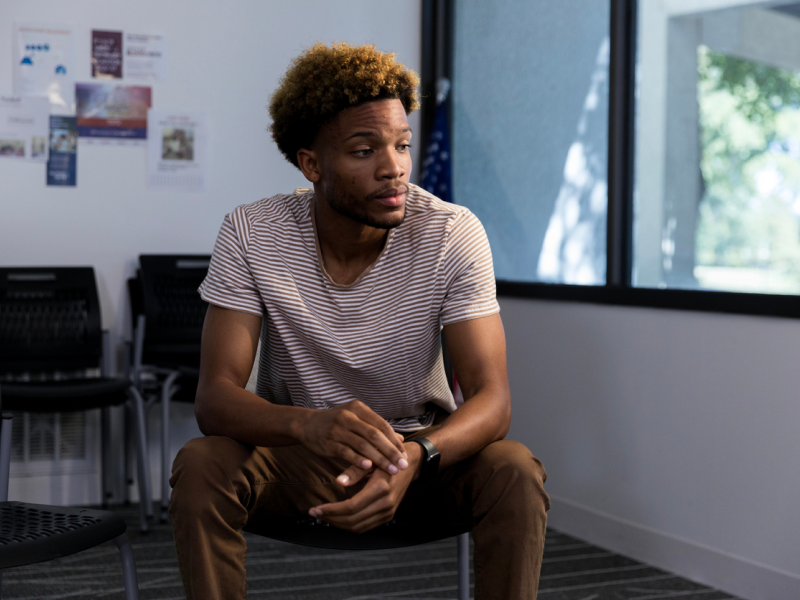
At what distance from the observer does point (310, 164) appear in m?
1.62

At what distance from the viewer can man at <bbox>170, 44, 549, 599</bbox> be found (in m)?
1.30

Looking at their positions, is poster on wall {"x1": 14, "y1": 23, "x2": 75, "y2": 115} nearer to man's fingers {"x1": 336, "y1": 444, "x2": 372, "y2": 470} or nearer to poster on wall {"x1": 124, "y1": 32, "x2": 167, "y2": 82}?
poster on wall {"x1": 124, "y1": 32, "x2": 167, "y2": 82}

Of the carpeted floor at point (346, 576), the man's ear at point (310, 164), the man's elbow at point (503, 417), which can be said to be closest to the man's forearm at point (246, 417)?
the man's elbow at point (503, 417)

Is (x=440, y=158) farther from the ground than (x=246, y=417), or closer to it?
farther from the ground

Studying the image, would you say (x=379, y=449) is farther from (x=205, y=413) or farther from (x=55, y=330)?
(x=55, y=330)

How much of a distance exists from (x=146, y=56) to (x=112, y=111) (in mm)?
258

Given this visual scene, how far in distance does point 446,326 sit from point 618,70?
159 cm

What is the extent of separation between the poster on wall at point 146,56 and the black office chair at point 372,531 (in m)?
2.41

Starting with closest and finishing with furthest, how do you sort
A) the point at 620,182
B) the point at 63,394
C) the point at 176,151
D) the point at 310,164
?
1. the point at 310,164
2. the point at 63,394
3. the point at 620,182
4. the point at 176,151

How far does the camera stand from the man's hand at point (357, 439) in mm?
1268

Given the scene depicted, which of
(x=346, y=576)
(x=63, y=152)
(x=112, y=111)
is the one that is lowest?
(x=346, y=576)

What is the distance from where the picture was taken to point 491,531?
1.30 meters

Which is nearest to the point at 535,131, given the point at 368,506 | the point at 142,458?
the point at 142,458

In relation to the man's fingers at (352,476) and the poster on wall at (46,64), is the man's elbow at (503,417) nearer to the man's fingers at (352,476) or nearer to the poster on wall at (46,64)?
the man's fingers at (352,476)
